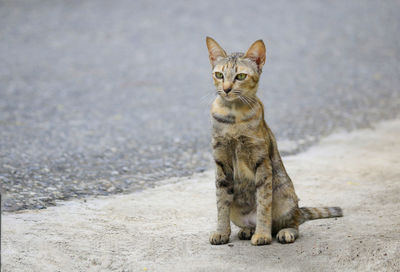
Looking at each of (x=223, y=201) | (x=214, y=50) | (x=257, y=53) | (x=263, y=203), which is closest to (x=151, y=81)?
(x=214, y=50)

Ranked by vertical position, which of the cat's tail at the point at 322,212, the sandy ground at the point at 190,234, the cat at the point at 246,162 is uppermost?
the cat at the point at 246,162

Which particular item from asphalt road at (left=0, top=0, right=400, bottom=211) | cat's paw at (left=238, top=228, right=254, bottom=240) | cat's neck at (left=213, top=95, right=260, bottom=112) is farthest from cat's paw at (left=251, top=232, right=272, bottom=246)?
asphalt road at (left=0, top=0, right=400, bottom=211)

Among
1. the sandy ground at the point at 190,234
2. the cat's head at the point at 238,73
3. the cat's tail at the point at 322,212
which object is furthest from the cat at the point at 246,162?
the cat's tail at the point at 322,212

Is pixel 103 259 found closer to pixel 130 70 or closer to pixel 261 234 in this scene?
pixel 261 234

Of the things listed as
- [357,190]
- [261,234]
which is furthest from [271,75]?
[261,234]

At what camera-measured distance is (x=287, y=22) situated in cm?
1870

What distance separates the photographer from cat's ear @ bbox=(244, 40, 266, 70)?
4926 mm

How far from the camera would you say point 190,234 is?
527 centimetres

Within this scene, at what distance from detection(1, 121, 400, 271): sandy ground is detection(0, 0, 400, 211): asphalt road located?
2.25 feet

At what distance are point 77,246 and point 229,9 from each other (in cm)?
1620

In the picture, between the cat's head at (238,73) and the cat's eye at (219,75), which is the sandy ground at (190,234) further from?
the cat's eye at (219,75)

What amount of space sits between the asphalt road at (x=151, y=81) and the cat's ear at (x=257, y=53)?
276 cm

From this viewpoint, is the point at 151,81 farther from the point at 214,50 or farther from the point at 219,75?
the point at 219,75

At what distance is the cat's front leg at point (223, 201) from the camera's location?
4961 mm
